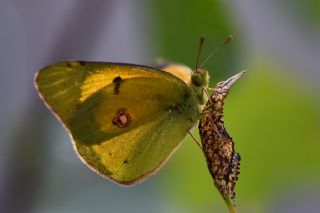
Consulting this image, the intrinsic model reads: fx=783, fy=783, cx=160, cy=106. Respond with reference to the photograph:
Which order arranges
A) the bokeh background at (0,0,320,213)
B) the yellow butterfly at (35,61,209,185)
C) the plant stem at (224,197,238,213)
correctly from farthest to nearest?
the bokeh background at (0,0,320,213) → the yellow butterfly at (35,61,209,185) → the plant stem at (224,197,238,213)

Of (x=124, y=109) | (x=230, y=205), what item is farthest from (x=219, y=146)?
(x=124, y=109)

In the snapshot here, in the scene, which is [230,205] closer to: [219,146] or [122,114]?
[219,146]

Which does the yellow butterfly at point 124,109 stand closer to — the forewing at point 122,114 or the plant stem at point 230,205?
the forewing at point 122,114

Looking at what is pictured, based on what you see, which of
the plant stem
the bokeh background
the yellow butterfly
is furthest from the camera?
the bokeh background

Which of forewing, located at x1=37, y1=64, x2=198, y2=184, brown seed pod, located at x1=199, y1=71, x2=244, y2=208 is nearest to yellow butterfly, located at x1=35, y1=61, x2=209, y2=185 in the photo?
forewing, located at x1=37, y1=64, x2=198, y2=184

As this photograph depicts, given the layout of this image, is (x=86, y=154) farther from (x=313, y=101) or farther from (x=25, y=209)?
(x=313, y=101)

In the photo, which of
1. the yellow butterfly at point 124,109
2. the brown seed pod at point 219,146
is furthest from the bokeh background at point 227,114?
the brown seed pod at point 219,146

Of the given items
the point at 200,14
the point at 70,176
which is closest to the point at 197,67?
the point at 200,14

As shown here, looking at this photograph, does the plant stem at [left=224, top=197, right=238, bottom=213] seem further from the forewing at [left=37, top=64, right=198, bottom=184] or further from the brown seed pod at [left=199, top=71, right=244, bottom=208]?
the forewing at [left=37, top=64, right=198, bottom=184]
